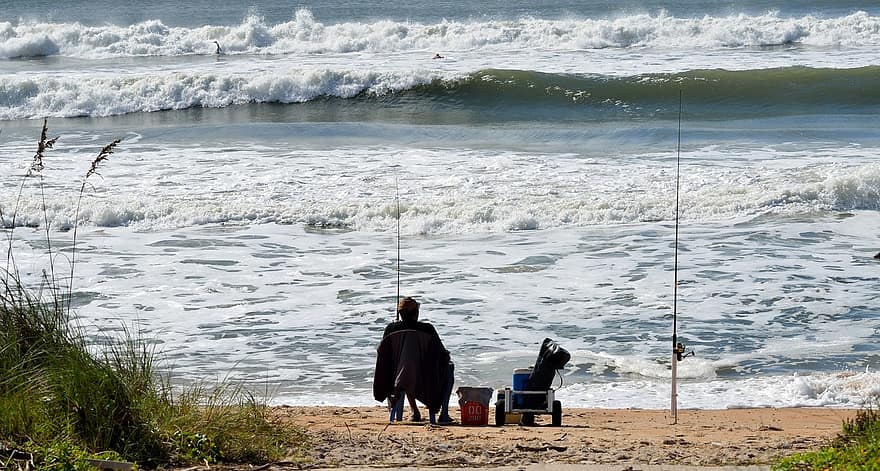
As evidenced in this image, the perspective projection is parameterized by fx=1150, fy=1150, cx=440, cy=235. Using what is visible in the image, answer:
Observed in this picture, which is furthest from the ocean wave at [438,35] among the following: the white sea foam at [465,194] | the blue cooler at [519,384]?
the blue cooler at [519,384]

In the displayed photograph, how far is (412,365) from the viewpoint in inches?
332

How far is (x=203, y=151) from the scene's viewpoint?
910 inches

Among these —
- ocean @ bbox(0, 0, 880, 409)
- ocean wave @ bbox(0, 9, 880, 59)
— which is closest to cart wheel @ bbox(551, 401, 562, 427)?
ocean @ bbox(0, 0, 880, 409)

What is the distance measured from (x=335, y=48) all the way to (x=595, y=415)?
111 feet

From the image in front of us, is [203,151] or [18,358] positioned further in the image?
[203,151]

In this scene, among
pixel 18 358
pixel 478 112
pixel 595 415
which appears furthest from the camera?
pixel 478 112

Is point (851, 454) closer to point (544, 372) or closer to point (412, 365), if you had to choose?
point (544, 372)

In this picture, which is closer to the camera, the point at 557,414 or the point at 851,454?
the point at 851,454

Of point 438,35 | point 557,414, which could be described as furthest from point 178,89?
point 557,414

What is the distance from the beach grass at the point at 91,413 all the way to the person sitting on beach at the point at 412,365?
6.73 ft

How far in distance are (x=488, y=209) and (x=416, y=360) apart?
8682 millimetres

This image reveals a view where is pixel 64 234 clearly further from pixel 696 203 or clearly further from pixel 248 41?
pixel 248 41

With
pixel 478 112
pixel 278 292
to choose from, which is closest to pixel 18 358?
pixel 278 292

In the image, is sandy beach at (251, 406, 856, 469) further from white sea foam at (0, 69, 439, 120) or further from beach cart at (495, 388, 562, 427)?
white sea foam at (0, 69, 439, 120)
